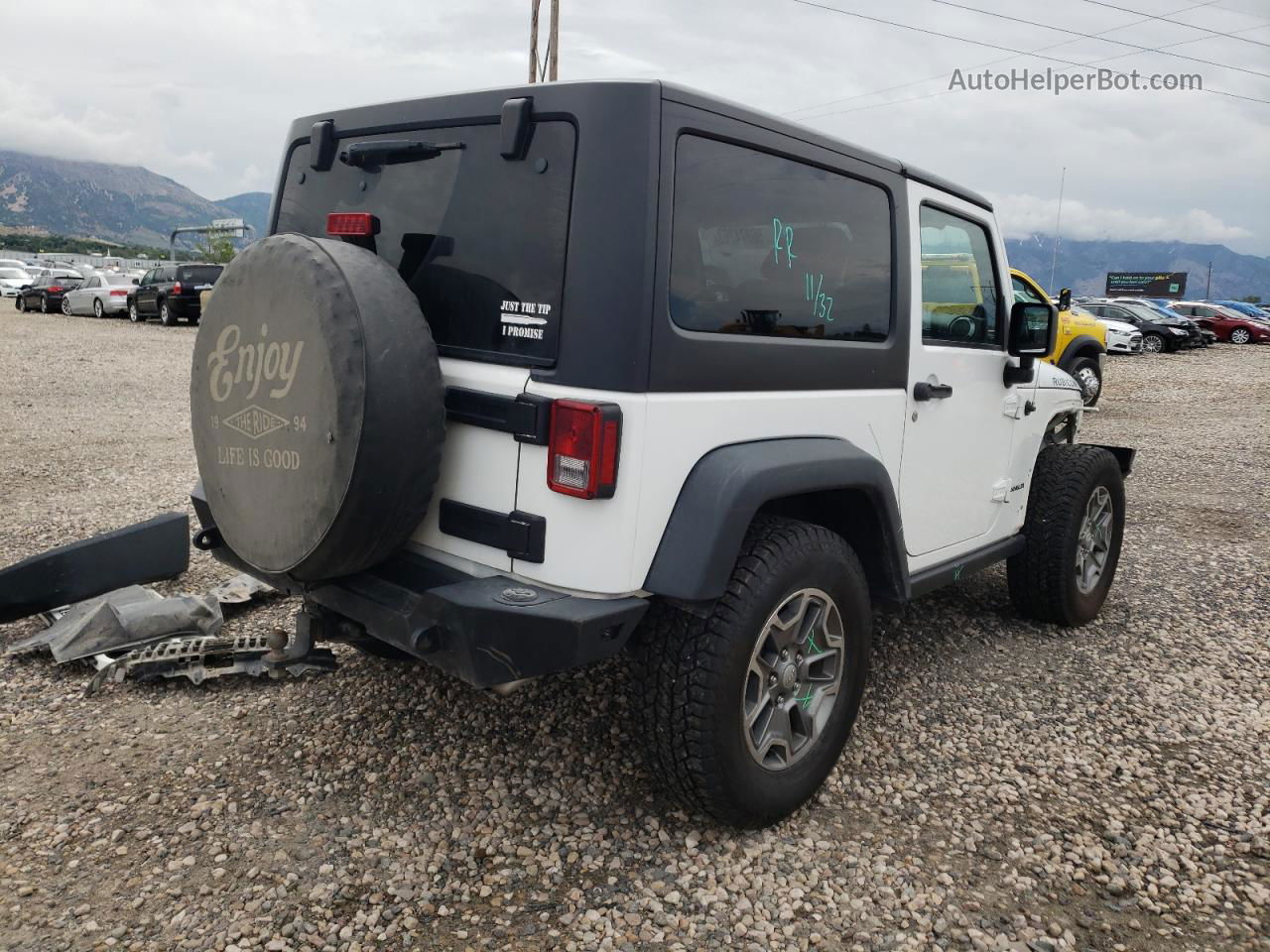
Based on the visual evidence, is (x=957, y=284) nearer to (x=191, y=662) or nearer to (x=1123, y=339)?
(x=191, y=662)

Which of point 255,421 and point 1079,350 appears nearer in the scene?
point 255,421

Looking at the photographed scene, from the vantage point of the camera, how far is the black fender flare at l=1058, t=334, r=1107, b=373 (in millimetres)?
12828

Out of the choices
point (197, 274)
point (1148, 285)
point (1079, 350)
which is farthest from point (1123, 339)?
point (1148, 285)

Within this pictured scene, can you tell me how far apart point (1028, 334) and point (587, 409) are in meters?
2.39

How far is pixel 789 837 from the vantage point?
2.80 meters

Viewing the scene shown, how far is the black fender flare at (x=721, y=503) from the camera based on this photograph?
240 cm

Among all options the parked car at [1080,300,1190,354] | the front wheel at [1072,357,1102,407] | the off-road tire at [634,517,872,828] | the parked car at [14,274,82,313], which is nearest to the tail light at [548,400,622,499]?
the off-road tire at [634,517,872,828]

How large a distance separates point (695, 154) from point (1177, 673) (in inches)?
130

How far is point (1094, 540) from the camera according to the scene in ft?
15.4

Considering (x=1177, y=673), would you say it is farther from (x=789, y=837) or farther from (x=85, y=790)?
(x=85, y=790)

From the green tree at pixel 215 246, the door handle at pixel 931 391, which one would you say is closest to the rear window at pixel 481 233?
the door handle at pixel 931 391

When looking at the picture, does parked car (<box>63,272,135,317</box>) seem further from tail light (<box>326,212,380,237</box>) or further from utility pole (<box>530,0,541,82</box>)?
tail light (<box>326,212,380,237</box>)

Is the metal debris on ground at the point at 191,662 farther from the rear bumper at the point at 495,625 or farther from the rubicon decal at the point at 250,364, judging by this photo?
the rubicon decal at the point at 250,364

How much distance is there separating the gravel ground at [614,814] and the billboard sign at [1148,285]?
54.0 meters
